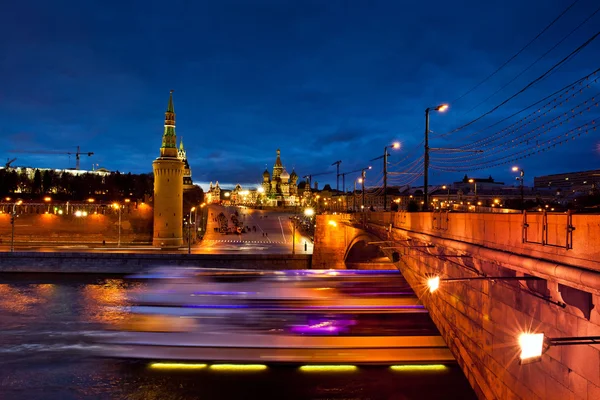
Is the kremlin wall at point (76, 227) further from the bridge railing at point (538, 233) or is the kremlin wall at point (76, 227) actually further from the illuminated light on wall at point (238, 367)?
the bridge railing at point (538, 233)

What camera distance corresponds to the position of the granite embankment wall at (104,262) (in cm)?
3669

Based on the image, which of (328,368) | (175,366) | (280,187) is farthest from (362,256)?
(280,187)

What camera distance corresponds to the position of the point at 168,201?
5106 centimetres

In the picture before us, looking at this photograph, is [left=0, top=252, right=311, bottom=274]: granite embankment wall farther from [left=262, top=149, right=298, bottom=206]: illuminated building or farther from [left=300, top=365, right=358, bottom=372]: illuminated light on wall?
[left=262, top=149, right=298, bottom=206]: illuminated building

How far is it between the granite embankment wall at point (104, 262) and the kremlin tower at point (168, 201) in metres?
11.5

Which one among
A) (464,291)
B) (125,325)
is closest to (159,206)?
(125,325)

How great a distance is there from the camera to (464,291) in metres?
11.4

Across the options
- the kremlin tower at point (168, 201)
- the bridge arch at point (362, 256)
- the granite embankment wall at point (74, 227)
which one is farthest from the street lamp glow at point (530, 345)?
the granite embankment wall at point (74, 227)

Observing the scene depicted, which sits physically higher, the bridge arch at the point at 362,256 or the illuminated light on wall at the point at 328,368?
the bridge arch at the point at 362,256

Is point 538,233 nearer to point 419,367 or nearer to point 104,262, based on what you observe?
point 419,367

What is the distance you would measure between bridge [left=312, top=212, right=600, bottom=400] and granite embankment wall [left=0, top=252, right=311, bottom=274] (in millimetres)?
24674

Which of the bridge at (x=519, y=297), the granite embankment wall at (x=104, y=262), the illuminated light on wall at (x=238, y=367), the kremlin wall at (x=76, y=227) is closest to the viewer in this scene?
the bridge at (x=519, y=297)

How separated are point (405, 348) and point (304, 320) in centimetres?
473

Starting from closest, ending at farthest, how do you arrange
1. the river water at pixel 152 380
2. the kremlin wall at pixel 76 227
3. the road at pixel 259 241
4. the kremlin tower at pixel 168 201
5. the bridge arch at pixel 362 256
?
the river water at pixel 152 380
the bridge arch at pixel 362 256
the road at pixel 259 241
the kremlin tower at pixel 168 201
the kremlin wall at pixel 76 227
